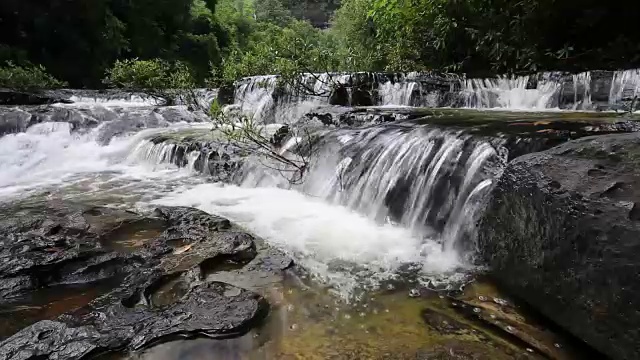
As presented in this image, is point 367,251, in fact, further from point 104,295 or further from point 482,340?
point 104,295

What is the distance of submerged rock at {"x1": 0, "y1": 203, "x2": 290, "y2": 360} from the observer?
208 cm

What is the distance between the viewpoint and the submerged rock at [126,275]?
2082 mm

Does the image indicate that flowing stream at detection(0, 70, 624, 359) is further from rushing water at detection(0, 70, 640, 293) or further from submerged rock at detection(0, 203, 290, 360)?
submerged rock at detection(0, 203, 290, 360)

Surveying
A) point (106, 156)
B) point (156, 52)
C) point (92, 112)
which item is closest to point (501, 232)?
point (106, 156)

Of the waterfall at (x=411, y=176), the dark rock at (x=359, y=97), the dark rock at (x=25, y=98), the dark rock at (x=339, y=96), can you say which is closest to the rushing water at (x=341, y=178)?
the waterfall at (x=411, y=176)

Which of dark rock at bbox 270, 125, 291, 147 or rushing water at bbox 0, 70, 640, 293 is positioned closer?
rushing water at bbox 0, 70, 640, 293

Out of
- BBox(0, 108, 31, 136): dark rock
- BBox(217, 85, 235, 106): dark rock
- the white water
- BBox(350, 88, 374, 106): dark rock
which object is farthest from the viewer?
BBox(217, 85, 235, 106): dark rock

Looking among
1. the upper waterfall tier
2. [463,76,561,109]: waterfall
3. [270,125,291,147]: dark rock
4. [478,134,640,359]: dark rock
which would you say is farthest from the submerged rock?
[463,76,561,109]: waterfall

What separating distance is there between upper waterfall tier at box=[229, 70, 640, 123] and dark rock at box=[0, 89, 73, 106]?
4.96 metres

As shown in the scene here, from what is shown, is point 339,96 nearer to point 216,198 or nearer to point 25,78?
point 216,198

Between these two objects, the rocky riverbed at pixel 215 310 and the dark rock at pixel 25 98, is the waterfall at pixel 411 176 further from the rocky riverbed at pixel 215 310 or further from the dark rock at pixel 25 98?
the dark rock at pixel 25 98

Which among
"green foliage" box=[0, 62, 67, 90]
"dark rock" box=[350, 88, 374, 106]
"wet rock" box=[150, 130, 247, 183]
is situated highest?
"green foliage" box=[0, 62, 67, 90]

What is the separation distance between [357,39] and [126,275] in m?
17.5

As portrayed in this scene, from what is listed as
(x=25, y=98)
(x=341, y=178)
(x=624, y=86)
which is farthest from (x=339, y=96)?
(x=25, y=98)
